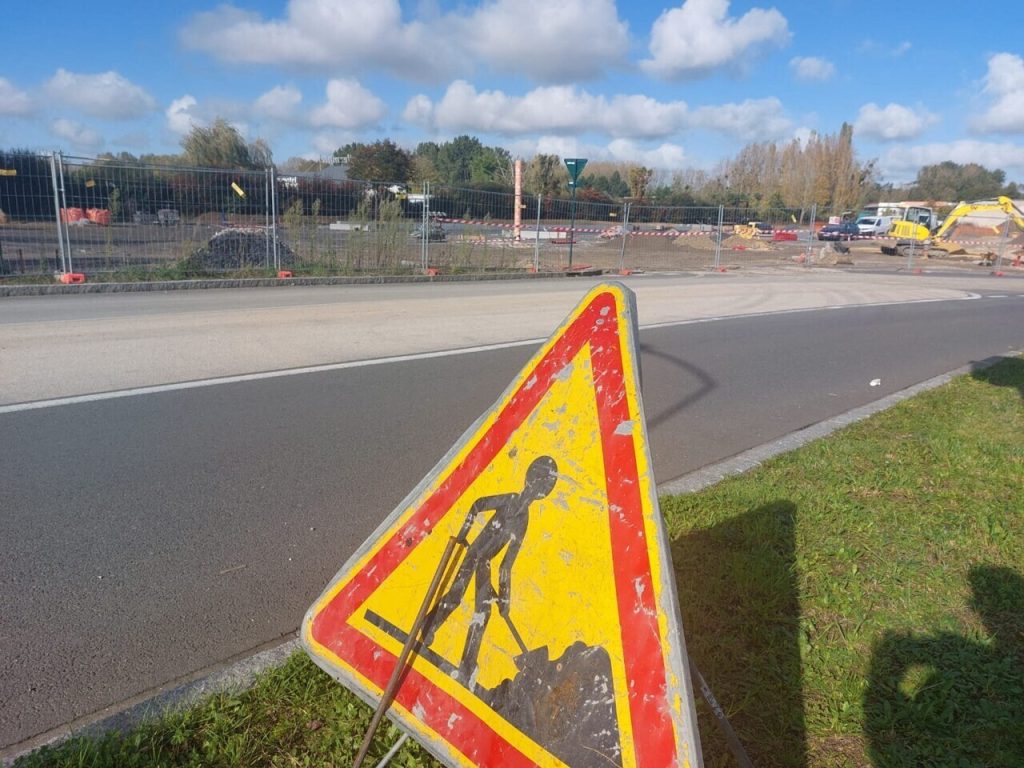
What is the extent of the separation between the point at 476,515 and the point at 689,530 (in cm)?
208

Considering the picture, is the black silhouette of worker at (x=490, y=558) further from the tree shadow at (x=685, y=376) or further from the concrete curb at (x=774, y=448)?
the tree shadow at (x=685, y=376)

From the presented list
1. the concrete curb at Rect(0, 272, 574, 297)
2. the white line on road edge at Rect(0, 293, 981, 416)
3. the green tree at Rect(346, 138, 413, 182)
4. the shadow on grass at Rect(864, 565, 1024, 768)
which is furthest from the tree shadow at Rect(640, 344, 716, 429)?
the green tree at Rect(346, 138, 413, 182)

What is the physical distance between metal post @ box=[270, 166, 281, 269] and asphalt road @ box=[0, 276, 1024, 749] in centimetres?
932

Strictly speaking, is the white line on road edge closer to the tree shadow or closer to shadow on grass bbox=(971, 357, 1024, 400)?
the tree shadow

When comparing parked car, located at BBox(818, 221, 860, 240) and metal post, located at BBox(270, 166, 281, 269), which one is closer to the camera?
metal post, located at BBox(270, 166, 281, 269)

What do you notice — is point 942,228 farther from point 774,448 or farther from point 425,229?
point 774,448

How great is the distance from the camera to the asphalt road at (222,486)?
9.60ft

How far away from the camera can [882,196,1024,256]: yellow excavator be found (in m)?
37.7

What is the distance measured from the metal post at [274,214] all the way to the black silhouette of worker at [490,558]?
1564cm

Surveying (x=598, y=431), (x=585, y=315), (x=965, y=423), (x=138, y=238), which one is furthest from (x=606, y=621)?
(x=138, y=238)

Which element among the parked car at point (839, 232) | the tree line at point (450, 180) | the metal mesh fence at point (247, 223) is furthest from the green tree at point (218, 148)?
the parked car at point (839, 232)

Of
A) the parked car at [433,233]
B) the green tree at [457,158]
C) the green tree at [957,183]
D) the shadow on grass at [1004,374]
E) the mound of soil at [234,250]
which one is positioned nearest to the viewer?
the shadow on grass at [1004,374]

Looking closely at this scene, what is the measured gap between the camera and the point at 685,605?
3158 millimetres

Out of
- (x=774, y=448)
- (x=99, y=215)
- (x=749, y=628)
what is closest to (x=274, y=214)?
(x=99, y=215)
